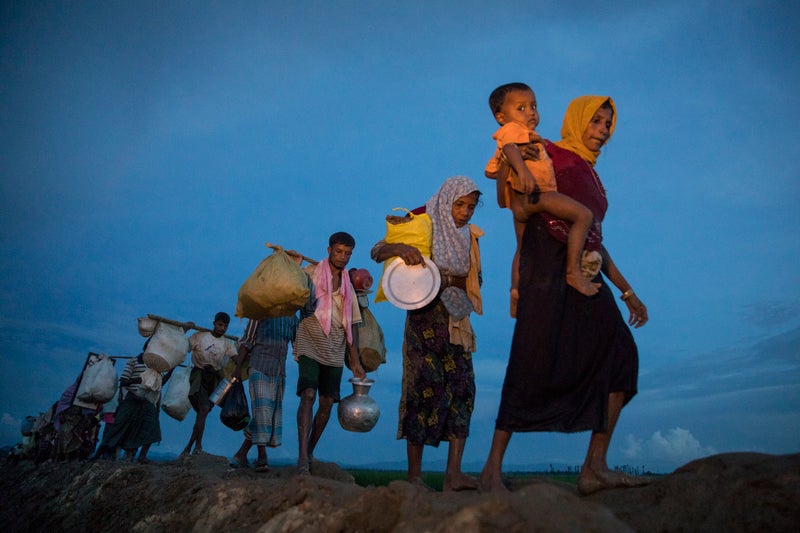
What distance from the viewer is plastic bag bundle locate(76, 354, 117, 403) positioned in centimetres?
1034

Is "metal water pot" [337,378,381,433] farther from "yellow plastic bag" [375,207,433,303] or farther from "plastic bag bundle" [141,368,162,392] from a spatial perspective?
"plastic bag bundle" [141,368,162,392]

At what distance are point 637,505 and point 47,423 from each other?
11145 millimetres

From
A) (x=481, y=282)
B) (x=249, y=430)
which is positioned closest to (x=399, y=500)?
(x=481, y=282)

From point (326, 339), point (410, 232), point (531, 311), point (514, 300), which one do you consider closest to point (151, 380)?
point (326, 339)

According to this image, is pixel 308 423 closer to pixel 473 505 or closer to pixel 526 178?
pixel 526 178

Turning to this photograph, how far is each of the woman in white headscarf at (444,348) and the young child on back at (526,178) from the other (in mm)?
816

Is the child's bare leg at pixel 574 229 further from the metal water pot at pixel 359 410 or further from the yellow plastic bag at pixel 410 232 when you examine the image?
the metal water pot at pixel 359 410

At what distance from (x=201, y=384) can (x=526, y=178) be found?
719 cm

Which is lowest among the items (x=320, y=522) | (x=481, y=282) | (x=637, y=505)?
(x=320, y=522)

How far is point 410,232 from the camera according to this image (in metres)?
4.89

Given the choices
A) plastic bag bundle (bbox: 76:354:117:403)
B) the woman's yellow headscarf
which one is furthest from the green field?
plastic bag bundle (bbox: 76:354:117:403)

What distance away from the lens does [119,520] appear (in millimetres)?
5004

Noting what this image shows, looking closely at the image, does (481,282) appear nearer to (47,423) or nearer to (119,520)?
(119,520)

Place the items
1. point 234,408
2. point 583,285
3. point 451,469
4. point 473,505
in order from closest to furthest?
point 473,505 → point 583,285 → point 451,469 → point 234,408
